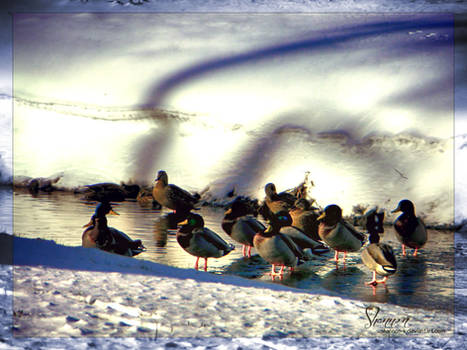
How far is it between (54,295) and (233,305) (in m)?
1.31

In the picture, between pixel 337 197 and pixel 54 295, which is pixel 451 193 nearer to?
pixel 337 197

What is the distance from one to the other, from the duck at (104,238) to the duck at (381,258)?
260 cm

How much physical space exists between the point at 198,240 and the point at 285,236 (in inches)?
37.3

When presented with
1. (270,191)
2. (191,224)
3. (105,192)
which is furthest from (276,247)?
(105,192)

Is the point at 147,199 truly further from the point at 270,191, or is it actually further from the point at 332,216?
the point at 332,216

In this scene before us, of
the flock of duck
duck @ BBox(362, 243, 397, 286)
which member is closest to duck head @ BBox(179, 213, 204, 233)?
the flock of duck

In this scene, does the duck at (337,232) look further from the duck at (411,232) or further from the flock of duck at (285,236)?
the duck at (411,232)

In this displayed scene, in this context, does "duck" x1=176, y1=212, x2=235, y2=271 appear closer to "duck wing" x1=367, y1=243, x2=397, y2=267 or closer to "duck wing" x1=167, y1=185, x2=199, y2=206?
"duck wing" x1=367, y1=243, x2=397, y2=267

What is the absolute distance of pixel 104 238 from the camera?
588cm

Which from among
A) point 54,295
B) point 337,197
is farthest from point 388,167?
point 54,295

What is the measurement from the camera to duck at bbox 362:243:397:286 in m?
4.90

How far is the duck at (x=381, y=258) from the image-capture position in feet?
16.1

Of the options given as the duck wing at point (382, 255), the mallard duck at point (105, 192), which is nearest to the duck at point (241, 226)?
the duck wing at point (382, 255)

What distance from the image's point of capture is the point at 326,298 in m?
4.18
